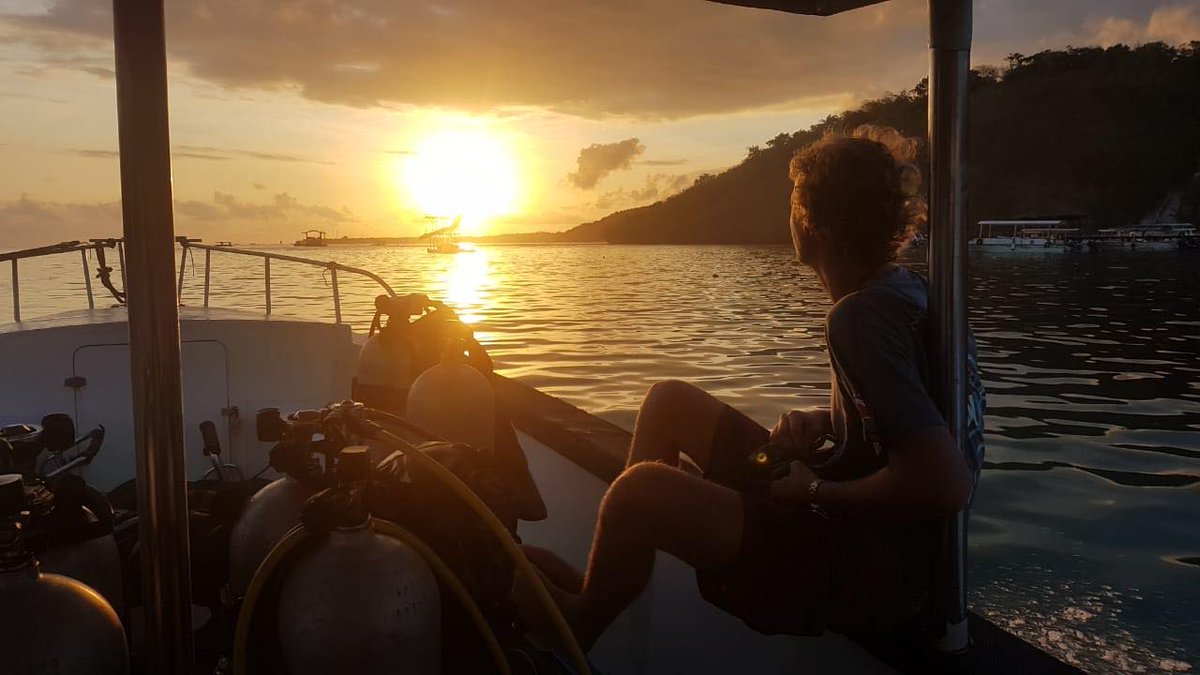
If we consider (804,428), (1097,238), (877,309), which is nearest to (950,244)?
(877,309)

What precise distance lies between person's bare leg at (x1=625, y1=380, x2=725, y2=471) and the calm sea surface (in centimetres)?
329

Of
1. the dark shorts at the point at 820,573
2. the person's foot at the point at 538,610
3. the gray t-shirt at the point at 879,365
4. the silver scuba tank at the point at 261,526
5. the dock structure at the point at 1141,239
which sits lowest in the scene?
the person's foot at the point at 538,610

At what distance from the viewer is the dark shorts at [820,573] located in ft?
6.27

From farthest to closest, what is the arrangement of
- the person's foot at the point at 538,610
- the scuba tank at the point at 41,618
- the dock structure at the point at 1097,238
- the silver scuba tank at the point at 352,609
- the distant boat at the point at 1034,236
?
the distant boat at the point at 1034,236, the dock structure at the point at 1097,238, the person's foot at the point at 538,610, the silver scuba tank at the point at 352,609, the scuba tank at the point at 41,618

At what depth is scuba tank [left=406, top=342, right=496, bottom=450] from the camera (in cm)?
252

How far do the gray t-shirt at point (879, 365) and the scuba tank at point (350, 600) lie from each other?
0.93 meters

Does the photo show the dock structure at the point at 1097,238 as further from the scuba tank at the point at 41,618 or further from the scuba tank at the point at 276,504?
the scuba tank at the point at 41,618

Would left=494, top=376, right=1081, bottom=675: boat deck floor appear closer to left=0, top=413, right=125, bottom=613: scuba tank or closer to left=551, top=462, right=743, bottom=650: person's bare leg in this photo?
left=551, top=462, right=743, bottom=650: person's bare leg

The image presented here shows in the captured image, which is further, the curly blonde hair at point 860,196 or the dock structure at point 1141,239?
the dock structure at point 1141,239

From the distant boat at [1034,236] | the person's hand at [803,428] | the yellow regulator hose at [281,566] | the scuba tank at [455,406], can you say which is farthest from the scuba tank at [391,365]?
the distant boat at [1034,236]

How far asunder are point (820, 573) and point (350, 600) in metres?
0.98

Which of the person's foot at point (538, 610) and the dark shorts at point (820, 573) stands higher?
the dark shorts at point (820, 573)

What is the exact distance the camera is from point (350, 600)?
1574 mm

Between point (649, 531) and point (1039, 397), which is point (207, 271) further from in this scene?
point (1039, 397)
